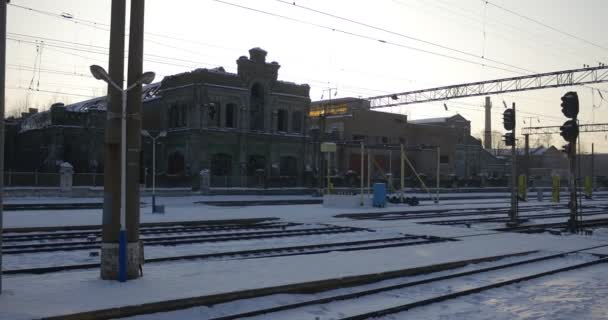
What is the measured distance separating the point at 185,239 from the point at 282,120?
130 feet

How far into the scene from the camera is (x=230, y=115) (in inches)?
2016

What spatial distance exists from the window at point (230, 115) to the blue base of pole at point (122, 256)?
4219cm

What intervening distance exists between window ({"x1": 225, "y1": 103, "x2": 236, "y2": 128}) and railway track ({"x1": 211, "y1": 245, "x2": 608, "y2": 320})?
40557 mm

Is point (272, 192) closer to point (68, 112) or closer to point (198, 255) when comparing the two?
point (68, 112)

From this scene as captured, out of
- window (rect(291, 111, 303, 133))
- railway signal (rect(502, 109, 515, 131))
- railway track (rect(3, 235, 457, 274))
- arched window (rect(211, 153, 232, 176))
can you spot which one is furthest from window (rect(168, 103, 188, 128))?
railway track (rect(3, 235, 457, 274))

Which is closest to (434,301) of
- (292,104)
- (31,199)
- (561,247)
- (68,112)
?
(561,247)

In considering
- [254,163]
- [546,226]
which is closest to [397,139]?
[254,163]

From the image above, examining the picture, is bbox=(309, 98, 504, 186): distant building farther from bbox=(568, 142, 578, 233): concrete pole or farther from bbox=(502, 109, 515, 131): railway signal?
bbox=(568, 142, 578, 233): concrete pole

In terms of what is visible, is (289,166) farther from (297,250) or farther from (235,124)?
(297,250)

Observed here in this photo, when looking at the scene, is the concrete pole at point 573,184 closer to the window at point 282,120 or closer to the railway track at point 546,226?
the railway track at point 546,226

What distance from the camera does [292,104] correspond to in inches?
2167

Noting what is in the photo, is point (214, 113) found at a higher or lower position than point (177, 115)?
lower

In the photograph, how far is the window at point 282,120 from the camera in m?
54.9

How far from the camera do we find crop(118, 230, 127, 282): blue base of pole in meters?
8.85
